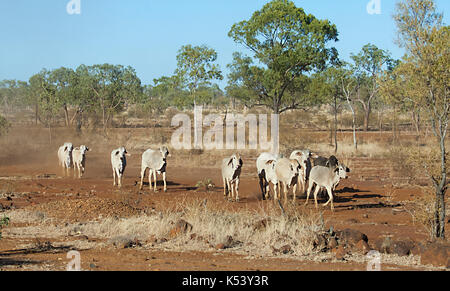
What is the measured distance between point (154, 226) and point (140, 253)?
5.94ft

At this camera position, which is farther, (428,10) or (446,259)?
(428,10)

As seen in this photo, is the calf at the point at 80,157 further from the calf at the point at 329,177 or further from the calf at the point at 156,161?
the calf at the point at 329,177

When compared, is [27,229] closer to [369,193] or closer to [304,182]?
[304,182]

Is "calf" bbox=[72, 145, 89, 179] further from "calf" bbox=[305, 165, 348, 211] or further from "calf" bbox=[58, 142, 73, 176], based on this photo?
"calf" bbox=[305, 165, 348, 211]

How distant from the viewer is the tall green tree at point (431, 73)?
1121 centimetres

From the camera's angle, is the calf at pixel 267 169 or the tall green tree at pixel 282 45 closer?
the calf at pixel 267 169

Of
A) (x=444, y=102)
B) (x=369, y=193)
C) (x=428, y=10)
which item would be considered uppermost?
(x=428, y=10)

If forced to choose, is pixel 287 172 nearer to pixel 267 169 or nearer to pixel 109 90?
pixel 267 169

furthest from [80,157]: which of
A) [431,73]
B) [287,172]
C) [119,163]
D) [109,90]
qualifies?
[109,90]

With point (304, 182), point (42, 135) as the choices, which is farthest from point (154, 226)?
point (42, 135)

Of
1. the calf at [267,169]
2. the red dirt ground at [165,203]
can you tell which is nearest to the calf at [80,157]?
the red dirt ground at [165,203]

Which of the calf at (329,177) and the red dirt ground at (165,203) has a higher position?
the calf at (329,177)

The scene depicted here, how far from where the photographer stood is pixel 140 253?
10016 millimetres
